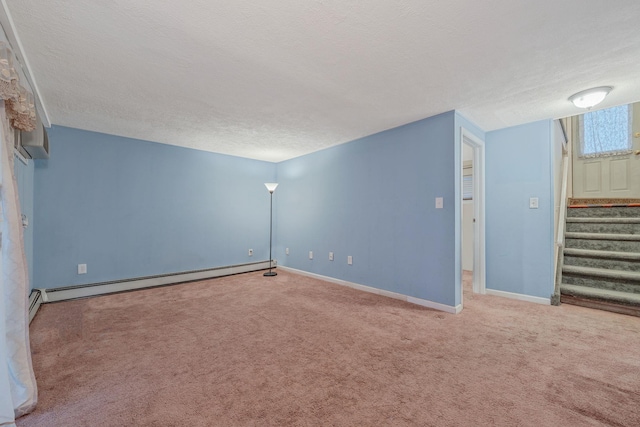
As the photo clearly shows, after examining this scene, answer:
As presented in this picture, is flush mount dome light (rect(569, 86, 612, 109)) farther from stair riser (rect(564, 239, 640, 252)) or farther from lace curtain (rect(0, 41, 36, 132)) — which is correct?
lace curtain (rect(0, 41, 36, 132))

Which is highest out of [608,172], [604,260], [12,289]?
[608,172]

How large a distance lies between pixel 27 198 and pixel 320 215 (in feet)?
11.8

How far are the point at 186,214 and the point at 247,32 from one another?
338 centimetres

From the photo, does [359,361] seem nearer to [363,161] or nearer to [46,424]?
[46,424]

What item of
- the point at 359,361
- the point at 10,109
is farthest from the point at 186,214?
the point at 359,361

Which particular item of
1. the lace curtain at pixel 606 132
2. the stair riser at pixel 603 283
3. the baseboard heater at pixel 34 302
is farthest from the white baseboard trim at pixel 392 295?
the lace curtain at pixel 606 132

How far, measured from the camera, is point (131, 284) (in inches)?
150

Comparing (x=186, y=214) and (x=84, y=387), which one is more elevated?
(x=186, y=214)

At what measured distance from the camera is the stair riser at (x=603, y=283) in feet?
9.75

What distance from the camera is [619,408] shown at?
144cm

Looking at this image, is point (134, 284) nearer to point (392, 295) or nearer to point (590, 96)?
point (392, 295)

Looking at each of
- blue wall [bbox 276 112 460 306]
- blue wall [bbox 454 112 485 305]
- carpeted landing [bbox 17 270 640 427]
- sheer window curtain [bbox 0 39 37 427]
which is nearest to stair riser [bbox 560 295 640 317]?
carpeted landing [bbox 17 270 640 427]

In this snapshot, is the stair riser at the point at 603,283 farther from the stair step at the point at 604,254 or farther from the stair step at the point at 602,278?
the stair step at the point at 604,254

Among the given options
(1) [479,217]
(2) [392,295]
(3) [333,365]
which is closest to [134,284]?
(3) [333,365]
